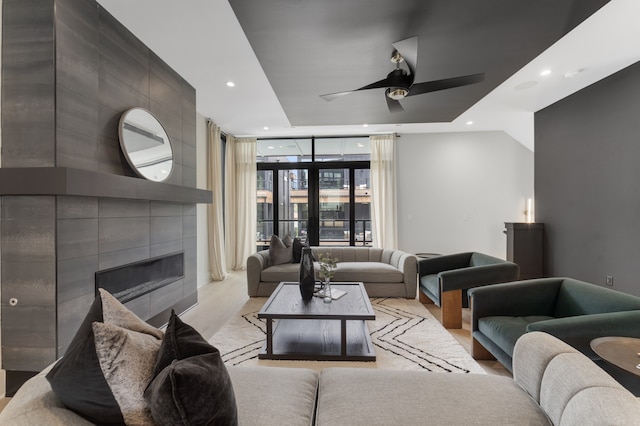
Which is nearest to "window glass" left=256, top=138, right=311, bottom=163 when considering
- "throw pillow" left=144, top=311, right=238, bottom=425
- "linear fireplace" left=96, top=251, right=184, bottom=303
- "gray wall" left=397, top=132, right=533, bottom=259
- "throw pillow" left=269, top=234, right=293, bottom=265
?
"gray wall" left=397, top=132, right=533, bottom=259

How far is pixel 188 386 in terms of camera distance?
79 cm

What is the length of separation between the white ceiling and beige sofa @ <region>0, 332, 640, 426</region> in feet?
8.33

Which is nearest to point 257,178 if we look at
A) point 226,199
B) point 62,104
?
point 226,199

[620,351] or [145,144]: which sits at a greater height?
[145,144]

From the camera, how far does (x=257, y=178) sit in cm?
626

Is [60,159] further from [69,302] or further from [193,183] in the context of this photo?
[193,183]

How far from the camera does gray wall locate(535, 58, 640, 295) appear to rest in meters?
3.25

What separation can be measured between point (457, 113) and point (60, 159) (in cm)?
442

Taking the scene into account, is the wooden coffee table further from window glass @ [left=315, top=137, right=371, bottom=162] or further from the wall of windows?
window glass @ [left=315, top=137, right=371, bottom=162]

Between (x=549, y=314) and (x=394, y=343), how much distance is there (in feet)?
4.14

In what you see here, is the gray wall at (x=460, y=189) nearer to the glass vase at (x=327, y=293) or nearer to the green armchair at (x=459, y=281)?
the green armchair at (x=459, y=281)

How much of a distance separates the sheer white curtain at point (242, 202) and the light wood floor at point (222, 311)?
3.14 ft

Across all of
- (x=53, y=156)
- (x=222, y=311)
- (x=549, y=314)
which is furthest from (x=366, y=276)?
(x=53, y=156)

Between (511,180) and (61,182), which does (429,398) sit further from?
(511,180)
